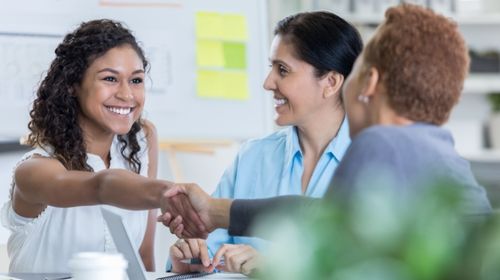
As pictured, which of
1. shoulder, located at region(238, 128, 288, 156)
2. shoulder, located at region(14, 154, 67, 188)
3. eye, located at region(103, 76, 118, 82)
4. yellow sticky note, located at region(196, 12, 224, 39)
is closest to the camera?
shoulder, located at region(14, 154, 67, 188)

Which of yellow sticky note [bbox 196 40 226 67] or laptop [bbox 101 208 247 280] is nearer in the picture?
laptop [bbox 101 208 247 280]

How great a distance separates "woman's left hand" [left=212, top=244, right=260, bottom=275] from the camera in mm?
1753

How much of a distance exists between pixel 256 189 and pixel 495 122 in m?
2.56

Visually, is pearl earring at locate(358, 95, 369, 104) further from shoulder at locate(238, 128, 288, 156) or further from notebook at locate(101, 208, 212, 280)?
shoulder at locate(238, 128, 288, 156)

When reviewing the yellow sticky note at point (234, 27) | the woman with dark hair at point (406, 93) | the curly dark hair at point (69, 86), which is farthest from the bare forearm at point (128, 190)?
the yellow sticky note at point (234, 27)

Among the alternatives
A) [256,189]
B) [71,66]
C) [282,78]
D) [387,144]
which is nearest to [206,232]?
[256,189]

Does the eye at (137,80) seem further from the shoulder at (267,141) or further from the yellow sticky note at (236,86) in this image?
the yellow sticky note at (236,86)

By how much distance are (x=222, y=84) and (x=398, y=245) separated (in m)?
3.28

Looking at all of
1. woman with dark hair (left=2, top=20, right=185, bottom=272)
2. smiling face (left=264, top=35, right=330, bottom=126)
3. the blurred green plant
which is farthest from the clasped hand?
the blurred green plant

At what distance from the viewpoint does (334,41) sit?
2.15 meters

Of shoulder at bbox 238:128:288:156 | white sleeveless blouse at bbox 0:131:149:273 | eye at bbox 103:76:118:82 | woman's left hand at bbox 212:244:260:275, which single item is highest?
eye at bbox 103:76:118:82

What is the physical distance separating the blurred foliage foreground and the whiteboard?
305 cm

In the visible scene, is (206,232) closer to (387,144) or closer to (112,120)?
(112,120)

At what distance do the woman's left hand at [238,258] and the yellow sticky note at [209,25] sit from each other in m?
1.93
